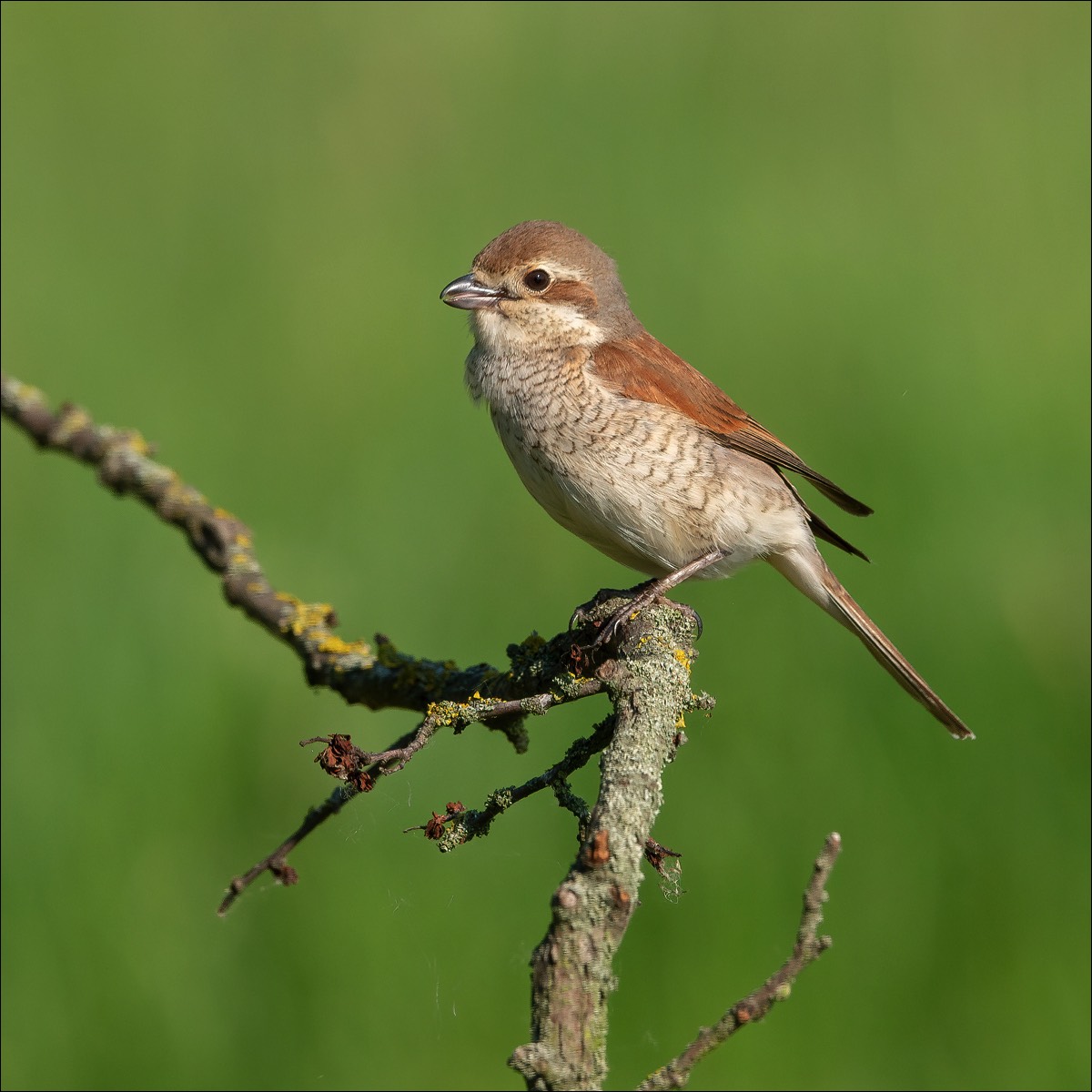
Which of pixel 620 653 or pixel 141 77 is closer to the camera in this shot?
pixel 620 653

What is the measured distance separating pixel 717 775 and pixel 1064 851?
98 centimetres

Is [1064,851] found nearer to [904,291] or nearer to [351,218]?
[904,291]

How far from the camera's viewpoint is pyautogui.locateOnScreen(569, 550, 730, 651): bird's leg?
3049 millimetres

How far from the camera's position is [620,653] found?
2.85m

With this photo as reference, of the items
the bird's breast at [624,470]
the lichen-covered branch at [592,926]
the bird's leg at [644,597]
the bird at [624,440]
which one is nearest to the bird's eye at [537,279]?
the bird at [624,440]

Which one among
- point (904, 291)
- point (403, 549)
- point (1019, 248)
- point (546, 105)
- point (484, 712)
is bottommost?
point (484, 712)

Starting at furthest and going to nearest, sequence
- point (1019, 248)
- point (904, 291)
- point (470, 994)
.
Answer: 1. point (1019, 248)
2. point (904, 291)
3. point (470, 994)

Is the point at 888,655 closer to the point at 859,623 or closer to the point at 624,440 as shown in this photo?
the point at 859,623

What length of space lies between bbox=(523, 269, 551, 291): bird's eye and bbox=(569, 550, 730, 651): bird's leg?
0.91 meters

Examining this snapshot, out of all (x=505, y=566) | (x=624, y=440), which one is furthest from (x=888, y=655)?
(x=505, y=566)

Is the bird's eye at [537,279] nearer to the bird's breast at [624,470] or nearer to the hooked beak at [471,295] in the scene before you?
the hooked beak at [471,295]

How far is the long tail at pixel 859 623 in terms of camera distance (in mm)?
4012

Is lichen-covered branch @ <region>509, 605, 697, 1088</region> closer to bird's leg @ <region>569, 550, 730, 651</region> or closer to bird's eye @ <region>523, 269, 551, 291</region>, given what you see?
bird's leg @ <region>569, 550, 730, 651</region>

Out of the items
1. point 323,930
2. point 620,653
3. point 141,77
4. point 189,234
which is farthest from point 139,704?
point 141,77
